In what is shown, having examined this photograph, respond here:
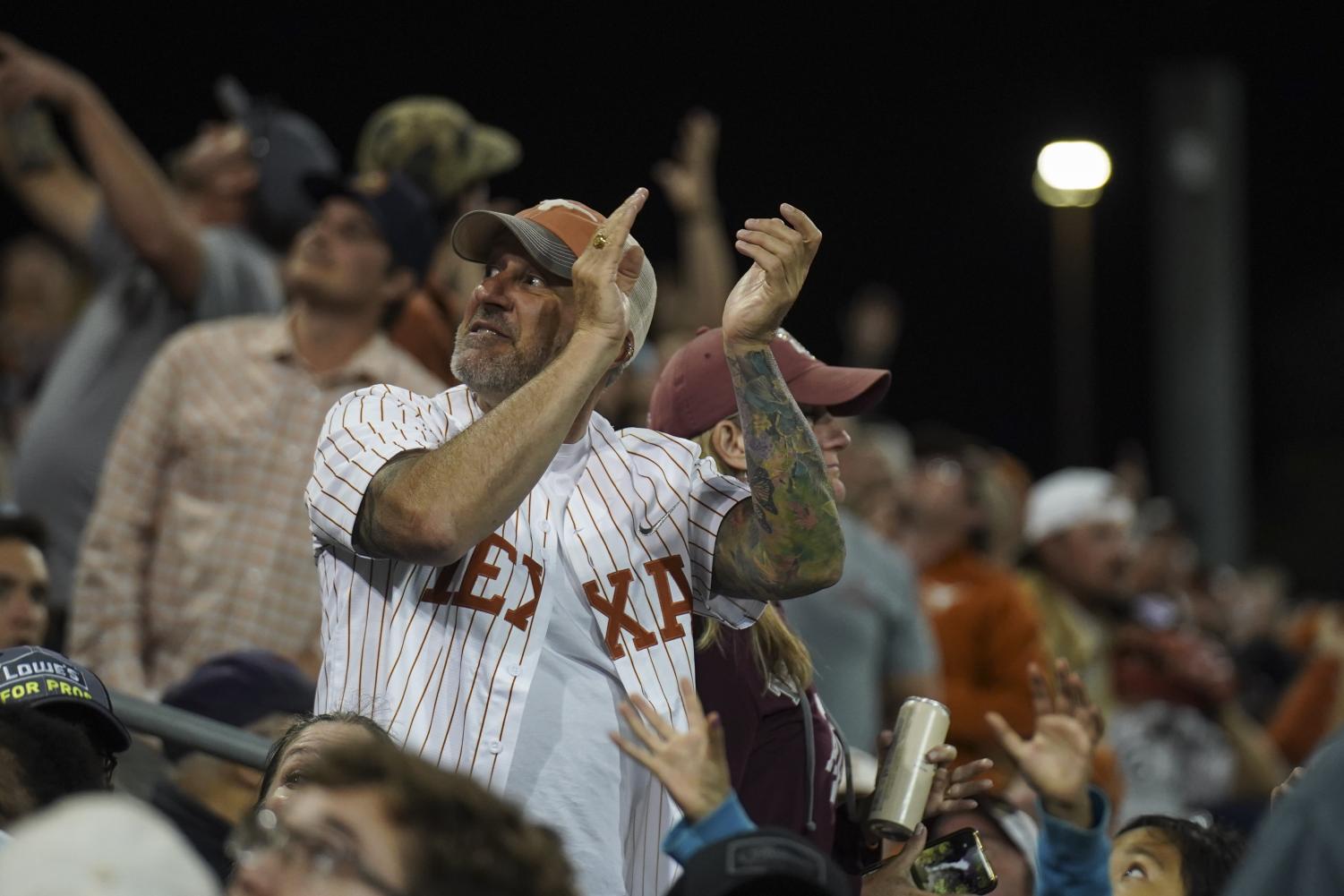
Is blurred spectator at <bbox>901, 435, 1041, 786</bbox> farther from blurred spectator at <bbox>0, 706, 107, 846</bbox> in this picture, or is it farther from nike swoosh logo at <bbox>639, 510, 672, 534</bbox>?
blurred spectator at <bbox>0, 706, 107, 846</bbox>

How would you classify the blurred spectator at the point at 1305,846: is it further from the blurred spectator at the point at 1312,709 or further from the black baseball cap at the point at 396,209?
the blurred spectator at the point at 1312,709

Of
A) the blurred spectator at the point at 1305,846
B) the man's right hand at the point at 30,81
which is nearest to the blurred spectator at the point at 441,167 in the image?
the man's right hand at the point at 30,81

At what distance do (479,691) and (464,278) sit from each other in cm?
325

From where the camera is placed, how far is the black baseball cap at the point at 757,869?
8.16ft

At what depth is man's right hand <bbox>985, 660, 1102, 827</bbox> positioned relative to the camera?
372 cm

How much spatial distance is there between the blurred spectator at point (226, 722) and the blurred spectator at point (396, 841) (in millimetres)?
1981

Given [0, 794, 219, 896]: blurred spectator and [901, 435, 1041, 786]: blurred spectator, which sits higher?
[0, 794, 219, 896]: blurred spectator

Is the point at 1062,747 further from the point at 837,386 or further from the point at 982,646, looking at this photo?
the point at 982,646

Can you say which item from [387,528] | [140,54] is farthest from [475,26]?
[387,528]

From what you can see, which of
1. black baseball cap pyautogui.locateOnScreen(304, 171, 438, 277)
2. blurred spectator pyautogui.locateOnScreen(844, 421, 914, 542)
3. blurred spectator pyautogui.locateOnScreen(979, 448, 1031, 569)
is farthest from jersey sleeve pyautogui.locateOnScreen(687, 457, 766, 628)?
blurred spectator pyautogui.locateOnScreen(979, 448, 1031, 569)

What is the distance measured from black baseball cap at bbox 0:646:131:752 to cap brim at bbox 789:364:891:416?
144 cm

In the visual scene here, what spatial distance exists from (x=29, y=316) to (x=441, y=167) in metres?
3.34

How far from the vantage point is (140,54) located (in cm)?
1191

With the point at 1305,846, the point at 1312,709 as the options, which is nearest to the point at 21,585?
the point at 1305,846
